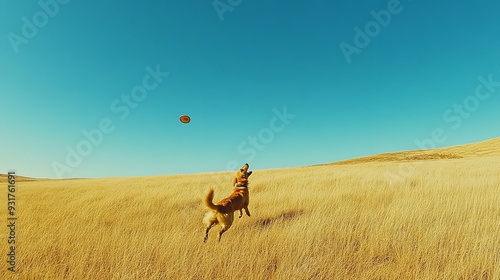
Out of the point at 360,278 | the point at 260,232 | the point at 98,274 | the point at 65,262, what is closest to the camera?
the point at 360,278

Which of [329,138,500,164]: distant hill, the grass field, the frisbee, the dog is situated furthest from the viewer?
[329,138,500,164]: distant hill

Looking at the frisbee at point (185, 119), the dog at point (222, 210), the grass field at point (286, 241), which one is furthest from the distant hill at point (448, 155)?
the dog at point (222, 210)

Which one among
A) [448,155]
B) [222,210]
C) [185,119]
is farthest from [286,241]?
[448,155]

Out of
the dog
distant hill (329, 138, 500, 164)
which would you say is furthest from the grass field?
distant hill (329, 138, 500, 164)

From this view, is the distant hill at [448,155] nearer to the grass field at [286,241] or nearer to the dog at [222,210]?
the grass field at [286,241]

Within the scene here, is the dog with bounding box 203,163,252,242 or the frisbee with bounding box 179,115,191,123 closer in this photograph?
the dog with bounding box 203,163,252,242

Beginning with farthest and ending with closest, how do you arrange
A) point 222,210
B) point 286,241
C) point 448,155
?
point 448,155 < point 286,241 < point 222,210

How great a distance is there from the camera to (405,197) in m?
7.77

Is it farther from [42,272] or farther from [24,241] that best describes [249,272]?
[24,241]

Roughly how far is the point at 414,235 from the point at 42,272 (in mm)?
6504

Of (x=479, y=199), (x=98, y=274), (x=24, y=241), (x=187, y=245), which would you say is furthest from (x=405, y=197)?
(x=24, y=241)

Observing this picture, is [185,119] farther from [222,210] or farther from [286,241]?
[286,241]

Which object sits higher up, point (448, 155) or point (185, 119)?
point (448, 155)

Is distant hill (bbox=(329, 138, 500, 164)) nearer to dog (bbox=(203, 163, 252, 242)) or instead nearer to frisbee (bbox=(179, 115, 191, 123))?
frisbee (bbox=(179, 115, 191, 123))
